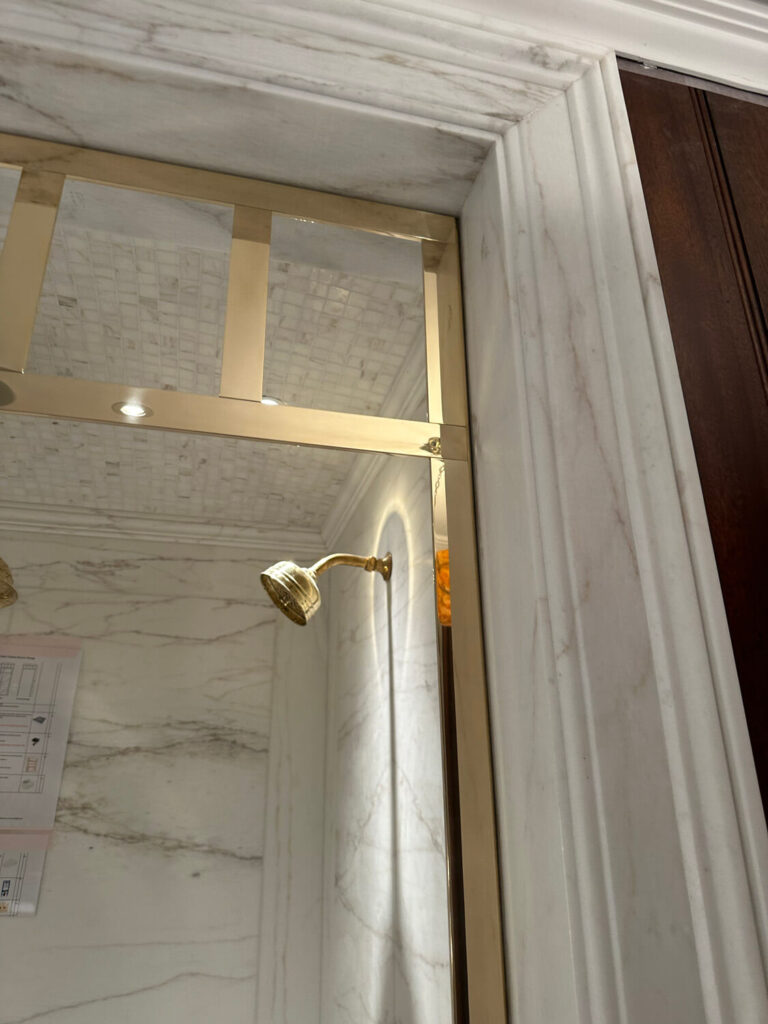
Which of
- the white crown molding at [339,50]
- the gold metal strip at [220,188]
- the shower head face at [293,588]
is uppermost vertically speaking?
the white crown molding at [339,50]

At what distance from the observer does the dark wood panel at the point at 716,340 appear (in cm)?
58

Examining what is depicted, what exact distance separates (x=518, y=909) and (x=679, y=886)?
0.13 m

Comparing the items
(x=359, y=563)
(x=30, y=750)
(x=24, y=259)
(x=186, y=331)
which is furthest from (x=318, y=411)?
(x=30, y=750)

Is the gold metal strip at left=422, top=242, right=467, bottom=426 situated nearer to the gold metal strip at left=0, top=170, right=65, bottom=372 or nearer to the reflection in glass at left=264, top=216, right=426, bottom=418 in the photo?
the reflection in glass at left=264, top=216, right=426, bottom=418

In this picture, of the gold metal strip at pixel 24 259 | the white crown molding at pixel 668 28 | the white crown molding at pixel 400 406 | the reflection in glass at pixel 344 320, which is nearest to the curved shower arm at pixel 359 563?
the white crown molding at pixel 400 406

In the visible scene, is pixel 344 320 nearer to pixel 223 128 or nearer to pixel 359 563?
pixel 223 128

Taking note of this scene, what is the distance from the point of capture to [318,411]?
0.71 m

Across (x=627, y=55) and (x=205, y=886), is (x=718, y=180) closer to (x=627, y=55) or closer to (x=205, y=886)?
(x=627, y=55)

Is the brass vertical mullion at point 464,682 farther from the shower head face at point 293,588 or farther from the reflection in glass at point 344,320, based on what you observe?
the shower head face at point 293,588

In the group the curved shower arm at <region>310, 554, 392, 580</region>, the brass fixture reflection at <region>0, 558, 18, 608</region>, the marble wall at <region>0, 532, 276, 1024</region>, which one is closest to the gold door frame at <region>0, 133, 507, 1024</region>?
the curved shower arm at <region>310, 554, 392, 580</region>

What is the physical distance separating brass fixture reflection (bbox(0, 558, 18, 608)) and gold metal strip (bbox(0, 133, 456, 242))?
0.55m

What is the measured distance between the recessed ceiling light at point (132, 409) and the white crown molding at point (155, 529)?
1.15ft

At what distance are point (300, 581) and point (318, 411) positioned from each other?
1.90 feet

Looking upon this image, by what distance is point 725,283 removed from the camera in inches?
28.1
